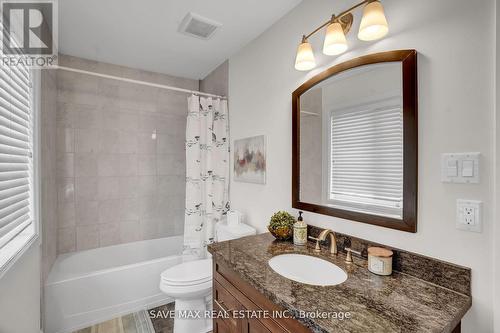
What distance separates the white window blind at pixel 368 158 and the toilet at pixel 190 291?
0.95 metres

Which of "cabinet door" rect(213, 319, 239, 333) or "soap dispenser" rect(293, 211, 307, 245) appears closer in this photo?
"cabinet door" rect(213, 319, 239, 333)

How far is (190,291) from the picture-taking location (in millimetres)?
1760

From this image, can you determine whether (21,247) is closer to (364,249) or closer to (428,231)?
(364,249)

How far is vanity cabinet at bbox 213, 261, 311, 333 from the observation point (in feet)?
3.06

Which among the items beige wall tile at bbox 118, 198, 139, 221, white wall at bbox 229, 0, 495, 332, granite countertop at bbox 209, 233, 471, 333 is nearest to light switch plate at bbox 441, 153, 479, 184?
white wall at bbox 229, 0, 495, 332

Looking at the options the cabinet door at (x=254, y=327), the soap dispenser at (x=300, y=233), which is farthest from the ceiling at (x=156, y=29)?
the cabinet door at (x=254, y=327)

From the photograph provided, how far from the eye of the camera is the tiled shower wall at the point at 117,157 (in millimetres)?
2482

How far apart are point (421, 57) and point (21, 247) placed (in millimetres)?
2282

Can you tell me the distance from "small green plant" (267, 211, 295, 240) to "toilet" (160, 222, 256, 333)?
0.47 meters

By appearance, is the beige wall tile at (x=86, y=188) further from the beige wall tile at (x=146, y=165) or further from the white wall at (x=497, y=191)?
the white wall at (x=497, y=191)

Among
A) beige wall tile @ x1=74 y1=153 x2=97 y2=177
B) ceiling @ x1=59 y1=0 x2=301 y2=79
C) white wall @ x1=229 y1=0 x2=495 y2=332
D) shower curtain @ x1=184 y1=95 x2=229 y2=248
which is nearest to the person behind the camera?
white wall @ x1=229 y1=0 x2=495 y2=332

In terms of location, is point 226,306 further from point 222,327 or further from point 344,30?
point 344,30

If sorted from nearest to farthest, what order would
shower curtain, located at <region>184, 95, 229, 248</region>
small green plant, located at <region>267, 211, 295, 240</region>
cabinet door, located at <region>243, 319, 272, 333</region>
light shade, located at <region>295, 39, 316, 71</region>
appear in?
cabinet door, located at <region>243, 319, 272, 333</region> < light shade, located at <region>295, 39, 316, 71</region> < small green plant, located at <region>267, 211, 295, 240</region> < shower curtain, located at <region>184, 95, 229, 248</region>

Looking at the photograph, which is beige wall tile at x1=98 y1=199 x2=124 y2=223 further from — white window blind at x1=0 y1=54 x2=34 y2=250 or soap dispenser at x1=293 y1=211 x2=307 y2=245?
soap dispenser at x1=293 y1=211 x2=307 y2=245
